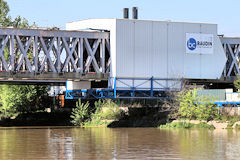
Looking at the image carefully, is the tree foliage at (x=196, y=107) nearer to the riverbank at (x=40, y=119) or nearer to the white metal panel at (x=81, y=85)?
the white metal panel at (x=81, y=85)

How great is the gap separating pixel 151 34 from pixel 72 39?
30.9 feet

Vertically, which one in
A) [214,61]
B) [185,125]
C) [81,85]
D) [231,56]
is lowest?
[185,125]

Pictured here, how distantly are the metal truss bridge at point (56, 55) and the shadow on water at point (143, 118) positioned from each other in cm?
646

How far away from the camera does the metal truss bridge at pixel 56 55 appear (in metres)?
67.9

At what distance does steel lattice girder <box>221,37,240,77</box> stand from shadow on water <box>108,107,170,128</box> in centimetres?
1199

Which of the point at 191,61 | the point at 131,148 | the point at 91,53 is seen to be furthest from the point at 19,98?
the point at 131,148

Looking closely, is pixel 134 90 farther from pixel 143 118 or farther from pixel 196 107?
pixel 196 107

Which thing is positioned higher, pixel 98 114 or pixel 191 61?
pixel 191 61

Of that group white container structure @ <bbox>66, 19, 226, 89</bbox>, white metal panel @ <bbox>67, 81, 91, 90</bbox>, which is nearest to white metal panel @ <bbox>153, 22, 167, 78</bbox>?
white container structure @ <bbox>66, 19, 226, 89</bbox>

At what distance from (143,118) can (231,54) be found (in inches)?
626

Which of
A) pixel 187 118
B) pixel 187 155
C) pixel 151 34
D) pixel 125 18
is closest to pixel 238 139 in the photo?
pixel 187 155

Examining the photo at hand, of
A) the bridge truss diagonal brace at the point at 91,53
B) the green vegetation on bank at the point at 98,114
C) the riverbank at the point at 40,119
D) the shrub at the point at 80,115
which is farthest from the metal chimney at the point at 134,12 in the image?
the riverbank at the point at 40,119

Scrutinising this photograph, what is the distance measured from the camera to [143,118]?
74.2 meters

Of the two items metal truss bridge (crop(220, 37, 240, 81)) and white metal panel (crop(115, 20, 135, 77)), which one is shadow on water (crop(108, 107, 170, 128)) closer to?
white metal panel (crop(115, 20, 135, 77))
